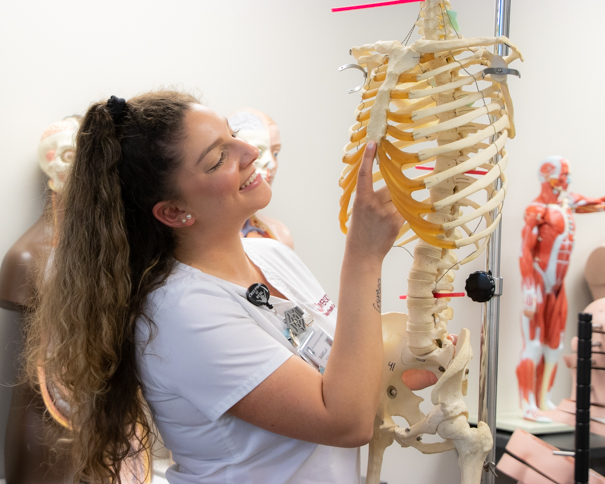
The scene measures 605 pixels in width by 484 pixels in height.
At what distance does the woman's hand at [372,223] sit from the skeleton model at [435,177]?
0.08 ft

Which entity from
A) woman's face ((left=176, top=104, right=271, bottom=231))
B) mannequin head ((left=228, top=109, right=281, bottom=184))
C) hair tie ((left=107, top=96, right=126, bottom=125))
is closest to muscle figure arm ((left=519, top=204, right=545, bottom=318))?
mannequin head ((left=228, top=109, right=281, bottom=184))

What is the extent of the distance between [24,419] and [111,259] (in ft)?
4.24

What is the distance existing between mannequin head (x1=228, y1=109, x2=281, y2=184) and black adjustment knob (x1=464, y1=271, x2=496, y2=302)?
54.2 inches

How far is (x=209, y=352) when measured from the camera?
3.10ft

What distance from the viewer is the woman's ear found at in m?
1.08

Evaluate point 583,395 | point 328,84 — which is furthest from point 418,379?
point 328,84

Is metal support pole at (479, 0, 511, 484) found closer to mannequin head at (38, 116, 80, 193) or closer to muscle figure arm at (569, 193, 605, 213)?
mannequin head at (38, 116, 80, 193)

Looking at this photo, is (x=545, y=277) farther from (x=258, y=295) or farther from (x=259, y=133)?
(x=258, y=295)

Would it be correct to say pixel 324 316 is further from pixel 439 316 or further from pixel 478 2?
pixel 478 2

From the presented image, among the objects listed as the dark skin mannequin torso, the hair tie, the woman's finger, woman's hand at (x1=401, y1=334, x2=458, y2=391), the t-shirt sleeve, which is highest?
the hair tie

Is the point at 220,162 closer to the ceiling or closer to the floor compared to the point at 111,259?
closer to the ceiling

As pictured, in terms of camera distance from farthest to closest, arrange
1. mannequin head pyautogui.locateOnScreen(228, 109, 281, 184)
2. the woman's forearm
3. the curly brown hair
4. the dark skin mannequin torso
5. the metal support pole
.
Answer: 1. mannequin head pyautogui.locateOnScreen(228, 109, 281, 184)
2. the dark skin mannequin torso
3. the metal support pole
4. the curly brown hair
5. the woman's forearm

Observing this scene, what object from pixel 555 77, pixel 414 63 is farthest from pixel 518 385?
pixel 414 63

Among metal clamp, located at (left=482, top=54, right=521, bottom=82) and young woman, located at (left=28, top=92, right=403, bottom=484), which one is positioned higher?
metal clamp, located at (left=482, top=54, right=521, bottom=82)
